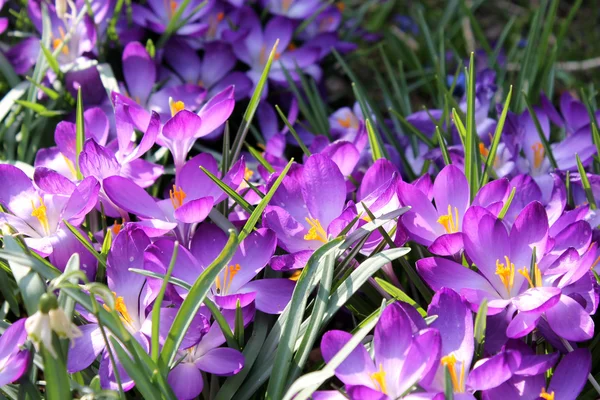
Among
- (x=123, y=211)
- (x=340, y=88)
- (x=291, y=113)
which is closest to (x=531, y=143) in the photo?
(x=291, y=113)

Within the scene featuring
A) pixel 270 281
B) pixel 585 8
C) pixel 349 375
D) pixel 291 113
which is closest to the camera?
pixel 349 375

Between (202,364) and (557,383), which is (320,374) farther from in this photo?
(557,383)

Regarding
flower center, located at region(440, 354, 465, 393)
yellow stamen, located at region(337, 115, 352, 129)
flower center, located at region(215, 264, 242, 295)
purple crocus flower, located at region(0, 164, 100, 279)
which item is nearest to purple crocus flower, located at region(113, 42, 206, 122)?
yellow stamen, located at region(337, 115, 352, 129)

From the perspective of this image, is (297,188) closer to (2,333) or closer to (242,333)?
(242,333)

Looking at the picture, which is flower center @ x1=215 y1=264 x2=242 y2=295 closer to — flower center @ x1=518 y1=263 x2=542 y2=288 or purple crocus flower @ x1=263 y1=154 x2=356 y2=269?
purple crocus flower @ x1=263 y1=154 x2=356 y2=269

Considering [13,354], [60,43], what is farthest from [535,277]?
[60,43]

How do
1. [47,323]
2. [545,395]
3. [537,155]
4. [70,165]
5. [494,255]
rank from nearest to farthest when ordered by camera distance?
[47,323] → [545,395] → [494,255] → [70,165] → [537,155]
